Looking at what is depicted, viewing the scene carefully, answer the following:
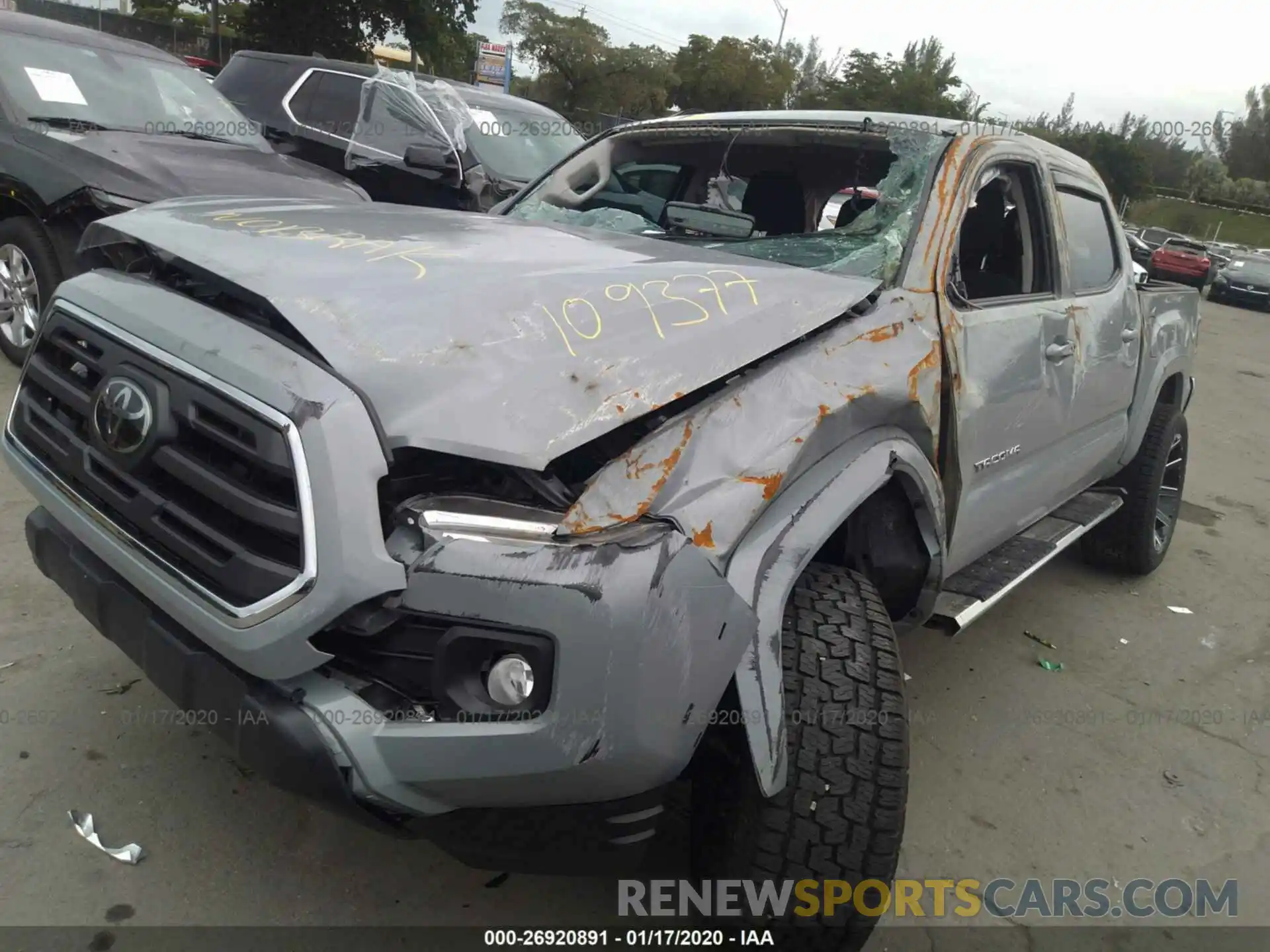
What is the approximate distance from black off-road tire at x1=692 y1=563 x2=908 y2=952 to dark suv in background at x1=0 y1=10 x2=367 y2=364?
383cm

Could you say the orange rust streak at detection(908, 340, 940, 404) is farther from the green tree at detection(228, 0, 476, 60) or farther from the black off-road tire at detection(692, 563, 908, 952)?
the green tree at detection(228, 0, 476, 60)

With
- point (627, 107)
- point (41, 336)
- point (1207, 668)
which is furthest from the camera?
point (627, 107)

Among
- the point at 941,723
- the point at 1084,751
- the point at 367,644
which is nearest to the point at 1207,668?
the point at 1084,751

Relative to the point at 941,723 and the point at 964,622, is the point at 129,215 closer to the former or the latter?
the point at 964,622

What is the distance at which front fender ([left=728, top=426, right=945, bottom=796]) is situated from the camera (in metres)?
1.70

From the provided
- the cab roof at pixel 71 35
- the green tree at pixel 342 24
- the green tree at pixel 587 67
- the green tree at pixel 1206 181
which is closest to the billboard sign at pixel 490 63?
the green tree at pixel 342 24

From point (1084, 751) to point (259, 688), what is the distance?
2.60 metres

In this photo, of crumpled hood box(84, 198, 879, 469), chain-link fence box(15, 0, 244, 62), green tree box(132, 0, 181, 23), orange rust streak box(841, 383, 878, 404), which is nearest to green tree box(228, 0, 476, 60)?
chain-link fence box(15, 0, 244, 62)

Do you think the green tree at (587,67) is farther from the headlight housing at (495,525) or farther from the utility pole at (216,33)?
the headlight housing at (495,525)

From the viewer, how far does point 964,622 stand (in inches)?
102

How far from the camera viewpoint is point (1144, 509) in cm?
436

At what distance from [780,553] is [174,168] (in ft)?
14.1

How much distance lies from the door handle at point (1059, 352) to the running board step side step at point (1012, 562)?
25.6 inches

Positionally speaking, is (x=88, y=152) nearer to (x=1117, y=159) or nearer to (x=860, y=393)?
(x=860, y=393)
